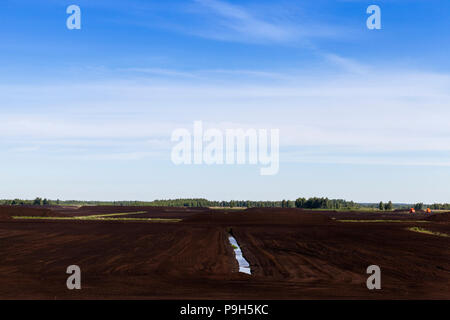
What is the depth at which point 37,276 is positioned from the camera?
72.6 ft

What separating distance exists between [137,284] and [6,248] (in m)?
19.5

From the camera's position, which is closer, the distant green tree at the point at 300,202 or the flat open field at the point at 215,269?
the flat open field at the point at 215,269

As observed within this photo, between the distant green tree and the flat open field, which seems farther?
the distant green tree

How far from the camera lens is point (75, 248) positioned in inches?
1383

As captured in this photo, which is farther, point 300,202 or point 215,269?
point 300,202

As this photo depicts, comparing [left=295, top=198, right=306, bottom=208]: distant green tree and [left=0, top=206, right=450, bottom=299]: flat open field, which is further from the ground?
[left=0, top=206, right=450, bottom=299]: flat open field

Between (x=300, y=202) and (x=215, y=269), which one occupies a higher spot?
(x=215, y=269)

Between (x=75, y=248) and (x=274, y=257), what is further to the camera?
(x=75, y=248)

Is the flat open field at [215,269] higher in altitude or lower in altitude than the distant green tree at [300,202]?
higher
